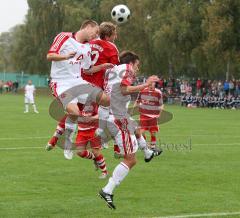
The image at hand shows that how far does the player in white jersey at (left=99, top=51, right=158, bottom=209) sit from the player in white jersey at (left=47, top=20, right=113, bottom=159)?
4.26 ft

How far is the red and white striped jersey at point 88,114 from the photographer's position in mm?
11453

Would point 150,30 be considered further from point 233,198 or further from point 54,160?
point 233,198

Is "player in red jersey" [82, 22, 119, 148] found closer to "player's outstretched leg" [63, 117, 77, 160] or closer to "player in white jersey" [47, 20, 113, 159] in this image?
"player in white jersey" [47, 20, 113, 159]

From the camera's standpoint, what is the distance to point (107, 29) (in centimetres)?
1057

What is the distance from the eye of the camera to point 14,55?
84312 millimetres

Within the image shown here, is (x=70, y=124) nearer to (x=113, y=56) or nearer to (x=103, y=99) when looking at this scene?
(x=103, y=99)

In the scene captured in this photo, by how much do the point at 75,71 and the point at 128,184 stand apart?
7.89 feet

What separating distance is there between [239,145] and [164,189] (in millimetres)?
7867

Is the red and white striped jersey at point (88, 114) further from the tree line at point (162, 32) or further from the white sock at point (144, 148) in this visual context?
the tree line at point (162, 32)

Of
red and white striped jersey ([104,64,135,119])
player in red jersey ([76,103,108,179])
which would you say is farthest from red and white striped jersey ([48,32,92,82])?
red and white striped jersey ([104,64,135,119])

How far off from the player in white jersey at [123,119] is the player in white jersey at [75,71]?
4.26ft

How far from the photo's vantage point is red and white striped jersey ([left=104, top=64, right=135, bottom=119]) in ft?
29.8

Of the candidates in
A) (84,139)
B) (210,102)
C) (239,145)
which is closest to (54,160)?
(84,139)

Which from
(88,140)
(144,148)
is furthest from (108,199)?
(144,148)
